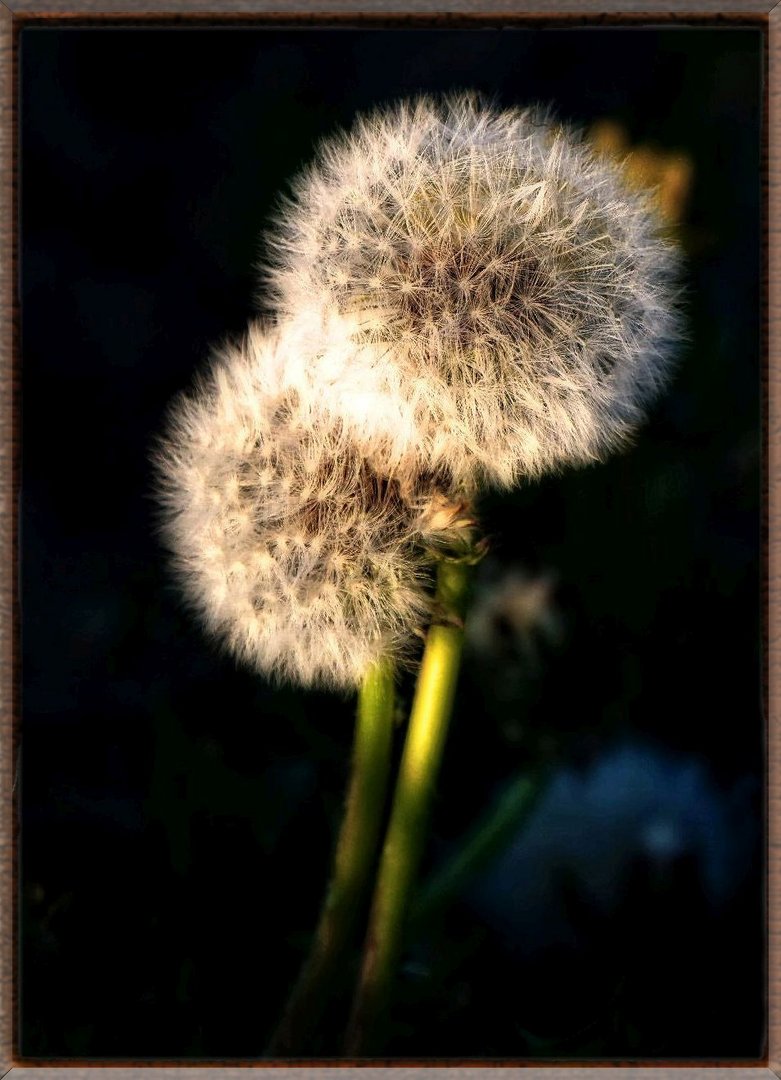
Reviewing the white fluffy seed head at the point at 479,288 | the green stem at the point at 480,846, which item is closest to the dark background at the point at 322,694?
the green stem at the point at 480,846

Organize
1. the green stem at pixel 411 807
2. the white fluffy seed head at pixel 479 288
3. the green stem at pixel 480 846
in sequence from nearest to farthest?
the white fluffy seed head at pixel 479 288, the green stem at pixel 411 807, the green stem at pixel 480 846

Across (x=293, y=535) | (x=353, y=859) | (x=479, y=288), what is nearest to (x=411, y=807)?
(x=353, y=859)

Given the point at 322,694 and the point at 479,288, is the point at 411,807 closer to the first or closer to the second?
the point at 322,694

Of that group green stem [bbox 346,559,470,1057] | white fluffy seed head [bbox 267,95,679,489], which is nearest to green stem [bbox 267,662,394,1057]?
green stem [bbox 346,559,470,1057]

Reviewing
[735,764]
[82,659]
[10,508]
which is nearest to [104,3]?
[10,508]

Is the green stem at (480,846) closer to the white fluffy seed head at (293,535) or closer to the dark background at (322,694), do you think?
the dark background at (322,694)

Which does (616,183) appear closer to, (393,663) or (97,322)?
(393,663)
